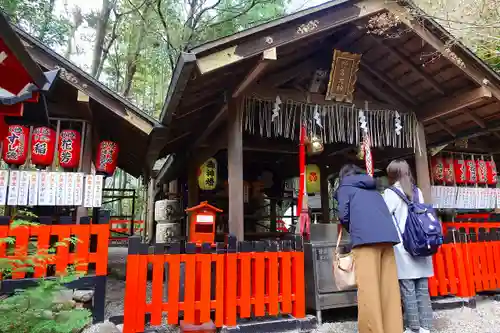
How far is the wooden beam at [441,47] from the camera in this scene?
536 centimetres

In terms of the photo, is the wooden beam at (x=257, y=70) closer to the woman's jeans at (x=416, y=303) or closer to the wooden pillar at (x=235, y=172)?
the wooden pillar at (x=235, y=172)

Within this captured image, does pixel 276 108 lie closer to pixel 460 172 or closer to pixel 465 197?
pixel 460 172

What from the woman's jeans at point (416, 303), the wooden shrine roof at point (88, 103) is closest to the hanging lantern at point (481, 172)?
the woman's jeans at point (416, 303)

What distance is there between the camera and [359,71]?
6.67m

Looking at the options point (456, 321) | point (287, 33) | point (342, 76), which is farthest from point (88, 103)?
point (456, 321)

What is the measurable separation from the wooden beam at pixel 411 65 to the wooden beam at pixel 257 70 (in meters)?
2.29

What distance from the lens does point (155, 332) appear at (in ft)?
13.8

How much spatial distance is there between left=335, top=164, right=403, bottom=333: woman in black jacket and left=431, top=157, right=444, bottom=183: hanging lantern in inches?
206

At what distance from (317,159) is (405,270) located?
547cm

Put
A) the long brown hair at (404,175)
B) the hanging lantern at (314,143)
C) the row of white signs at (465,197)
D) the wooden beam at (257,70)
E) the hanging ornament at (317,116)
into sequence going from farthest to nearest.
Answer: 1. the row of white signs at (465,197)
2. the hanging lantern at (314,143)
3. the hanging ornament at (317,116)
4. the wooden beam at (257,70)
5. the long brown hair at (404,175)

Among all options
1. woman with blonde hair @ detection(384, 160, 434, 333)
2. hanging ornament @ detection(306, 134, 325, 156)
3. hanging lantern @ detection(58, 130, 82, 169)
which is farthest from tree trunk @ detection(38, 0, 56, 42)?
woman with blonde hair @ detection(384, 160, 434, 333)

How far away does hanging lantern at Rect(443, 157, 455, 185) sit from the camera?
8375mm

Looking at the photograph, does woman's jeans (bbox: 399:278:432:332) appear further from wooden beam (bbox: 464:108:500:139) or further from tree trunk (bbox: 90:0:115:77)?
tree trunk (bbox: 90:0:115:77)

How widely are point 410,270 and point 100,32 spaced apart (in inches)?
656
